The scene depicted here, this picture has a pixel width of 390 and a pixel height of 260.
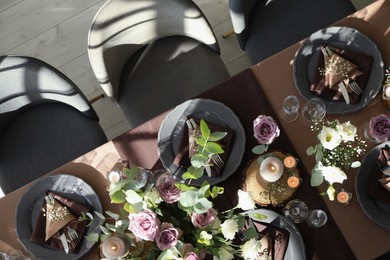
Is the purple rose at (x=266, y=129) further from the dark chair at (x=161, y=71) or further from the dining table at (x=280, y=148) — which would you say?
the dark chair at (x=161, y=71)

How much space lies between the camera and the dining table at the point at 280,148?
1.60 m

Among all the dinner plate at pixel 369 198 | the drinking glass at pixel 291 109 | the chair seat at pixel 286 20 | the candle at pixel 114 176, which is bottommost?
the dinner plate at pixel 369 198

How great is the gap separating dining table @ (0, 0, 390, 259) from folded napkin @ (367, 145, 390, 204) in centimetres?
7

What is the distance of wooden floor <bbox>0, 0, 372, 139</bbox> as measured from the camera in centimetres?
270

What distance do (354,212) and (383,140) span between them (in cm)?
30

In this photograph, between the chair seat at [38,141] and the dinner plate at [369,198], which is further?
the chair seat at [38,141]

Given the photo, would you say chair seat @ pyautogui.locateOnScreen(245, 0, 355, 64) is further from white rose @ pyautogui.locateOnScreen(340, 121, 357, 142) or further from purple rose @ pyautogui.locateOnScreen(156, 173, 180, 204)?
purple rose @ pyautogui.locateOnScreen(156, 173, 180, 204)

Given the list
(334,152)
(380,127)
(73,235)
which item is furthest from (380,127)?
(73,235)

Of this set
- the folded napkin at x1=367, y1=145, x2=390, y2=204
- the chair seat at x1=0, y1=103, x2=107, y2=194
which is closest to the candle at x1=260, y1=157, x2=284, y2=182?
the folded napkin at x1=367, y1=145, x2=390, y2=204

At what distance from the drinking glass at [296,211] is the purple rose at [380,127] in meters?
0.36

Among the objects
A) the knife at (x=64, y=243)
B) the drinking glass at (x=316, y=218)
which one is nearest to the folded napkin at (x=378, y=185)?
the drinking glass at (x=316, y=218)

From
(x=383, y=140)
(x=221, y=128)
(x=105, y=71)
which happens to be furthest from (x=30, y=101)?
(x=383, y=140)

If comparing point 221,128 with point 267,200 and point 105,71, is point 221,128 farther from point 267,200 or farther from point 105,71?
point 105,71

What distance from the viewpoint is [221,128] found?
5.52 feet
